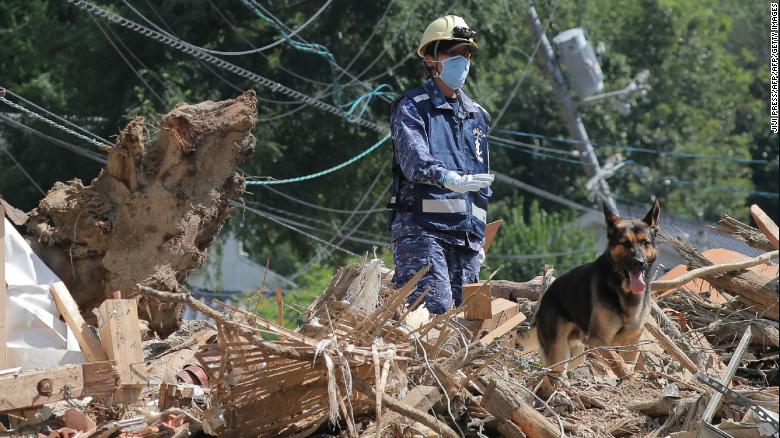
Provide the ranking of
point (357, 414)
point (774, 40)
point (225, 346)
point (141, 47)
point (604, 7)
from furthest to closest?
point (604, 7) → point (141, 47) → point (774, 40) → point (357, 414) → point (225, 346)

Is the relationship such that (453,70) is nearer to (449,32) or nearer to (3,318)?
(449,32)

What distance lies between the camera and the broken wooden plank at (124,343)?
616 centimetres

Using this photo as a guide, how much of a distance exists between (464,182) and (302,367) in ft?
7.50

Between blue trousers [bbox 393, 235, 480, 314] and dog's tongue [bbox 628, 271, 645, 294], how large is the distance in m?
0.98

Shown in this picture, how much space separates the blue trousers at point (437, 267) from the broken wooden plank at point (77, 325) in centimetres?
191

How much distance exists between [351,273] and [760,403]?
80.8 inches

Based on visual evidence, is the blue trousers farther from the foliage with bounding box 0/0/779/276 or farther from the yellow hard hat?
the foliage with bounding box 0/0/779/276

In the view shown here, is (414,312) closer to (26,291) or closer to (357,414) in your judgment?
(357,414)

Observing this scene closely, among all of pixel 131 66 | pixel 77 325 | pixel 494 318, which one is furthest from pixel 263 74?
pixel 77 325

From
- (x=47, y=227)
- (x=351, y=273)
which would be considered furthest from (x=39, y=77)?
(x=351, y=273)

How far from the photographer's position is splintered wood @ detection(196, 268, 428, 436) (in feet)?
17.7

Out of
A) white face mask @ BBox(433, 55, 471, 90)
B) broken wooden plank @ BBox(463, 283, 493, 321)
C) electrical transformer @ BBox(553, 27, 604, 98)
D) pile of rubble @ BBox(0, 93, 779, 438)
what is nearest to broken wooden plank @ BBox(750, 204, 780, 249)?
pile of rubble @ BBox(0, 93, 779, 438)

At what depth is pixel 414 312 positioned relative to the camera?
655cm

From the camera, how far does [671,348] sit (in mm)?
7625
